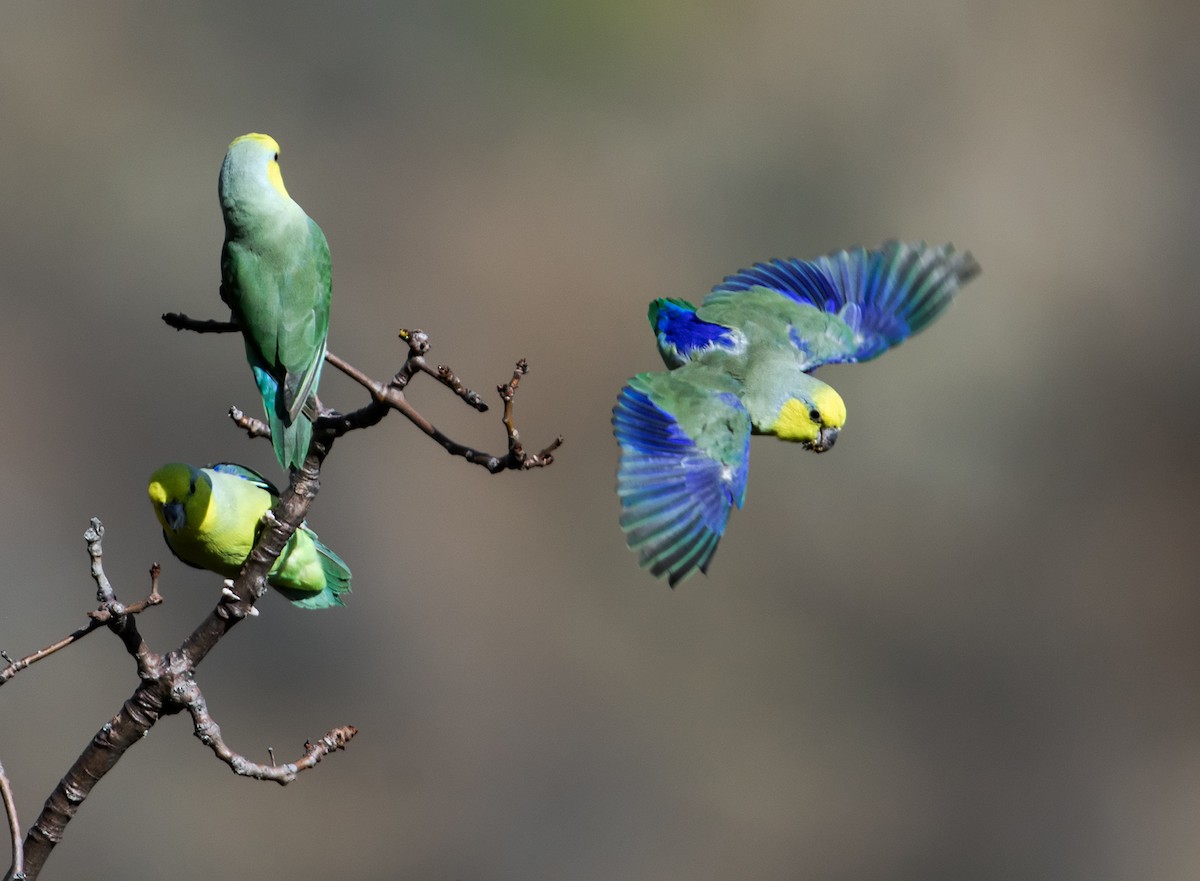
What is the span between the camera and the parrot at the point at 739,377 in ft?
10.6

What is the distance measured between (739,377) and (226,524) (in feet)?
4.72

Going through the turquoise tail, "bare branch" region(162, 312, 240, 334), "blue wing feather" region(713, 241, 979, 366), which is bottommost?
"bare branch" region(162, 312, 240, 334)

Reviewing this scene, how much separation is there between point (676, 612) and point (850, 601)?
1.31 m

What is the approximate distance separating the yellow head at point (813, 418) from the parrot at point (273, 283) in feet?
4.25

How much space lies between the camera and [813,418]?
357 centimetres

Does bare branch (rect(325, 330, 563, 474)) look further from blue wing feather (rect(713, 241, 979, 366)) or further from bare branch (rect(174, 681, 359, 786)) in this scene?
blue wing feather (rect(713, 241, 979, 366))

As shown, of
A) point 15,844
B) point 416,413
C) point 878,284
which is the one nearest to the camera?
point 15,844

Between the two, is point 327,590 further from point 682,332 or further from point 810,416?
point 810,416

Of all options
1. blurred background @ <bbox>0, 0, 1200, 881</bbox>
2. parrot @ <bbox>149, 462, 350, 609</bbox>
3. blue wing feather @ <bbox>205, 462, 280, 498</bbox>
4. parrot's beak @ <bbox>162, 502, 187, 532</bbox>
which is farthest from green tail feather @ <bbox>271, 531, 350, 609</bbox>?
blurred background @ <bbox>0, 0, 1200, 881</bbox>

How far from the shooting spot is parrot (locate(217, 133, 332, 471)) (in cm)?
332

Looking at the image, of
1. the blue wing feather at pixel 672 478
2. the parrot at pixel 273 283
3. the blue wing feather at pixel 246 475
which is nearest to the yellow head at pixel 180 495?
the blue wing feather at pixel 246 475

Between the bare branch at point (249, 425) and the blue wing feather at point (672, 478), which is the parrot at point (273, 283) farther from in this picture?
the blue wing feather at point (672, 478)

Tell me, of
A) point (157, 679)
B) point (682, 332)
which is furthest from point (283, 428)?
point (682, 332)

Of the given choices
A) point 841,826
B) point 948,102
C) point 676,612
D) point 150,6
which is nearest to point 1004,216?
point 948,102
